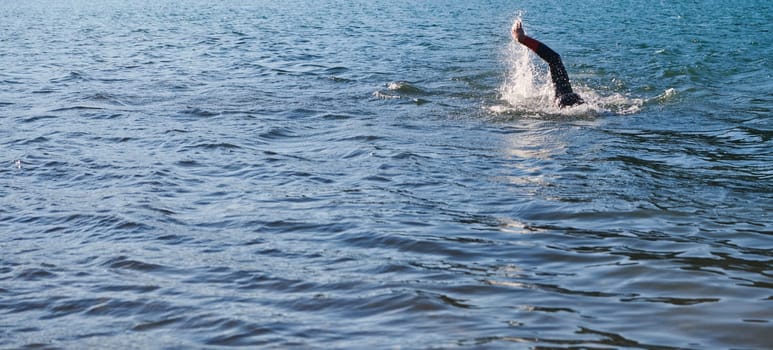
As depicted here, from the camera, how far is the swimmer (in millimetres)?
12234

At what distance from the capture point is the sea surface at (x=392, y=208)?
20.0 feet

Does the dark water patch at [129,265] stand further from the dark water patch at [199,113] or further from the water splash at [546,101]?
the dark water patch at [199,113]

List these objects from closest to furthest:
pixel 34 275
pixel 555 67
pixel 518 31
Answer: pixel 34 275, pixel 518 31, pixel 555 67

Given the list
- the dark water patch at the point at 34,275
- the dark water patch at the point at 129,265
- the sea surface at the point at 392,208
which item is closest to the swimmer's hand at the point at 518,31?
the sea surface at the point at 392,208

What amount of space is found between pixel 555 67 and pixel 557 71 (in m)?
0.19

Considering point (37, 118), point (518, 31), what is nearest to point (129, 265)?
point (518, 31)

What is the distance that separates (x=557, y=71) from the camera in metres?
13.5

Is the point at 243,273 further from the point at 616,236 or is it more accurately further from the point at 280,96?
the point at 280,96

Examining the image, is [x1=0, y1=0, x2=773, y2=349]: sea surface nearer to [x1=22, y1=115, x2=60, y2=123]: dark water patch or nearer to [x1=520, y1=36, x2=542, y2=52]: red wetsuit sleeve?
[x1=22, y1=115, x2=60, y2=123]: dark water patch

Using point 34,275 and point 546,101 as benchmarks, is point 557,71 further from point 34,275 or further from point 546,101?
point 34,275

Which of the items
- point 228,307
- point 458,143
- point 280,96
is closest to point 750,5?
point 280,96

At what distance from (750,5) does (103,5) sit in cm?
3921

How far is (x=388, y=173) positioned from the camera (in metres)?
10.8

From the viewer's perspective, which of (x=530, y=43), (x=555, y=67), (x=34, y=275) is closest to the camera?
(x=34, y=275)
